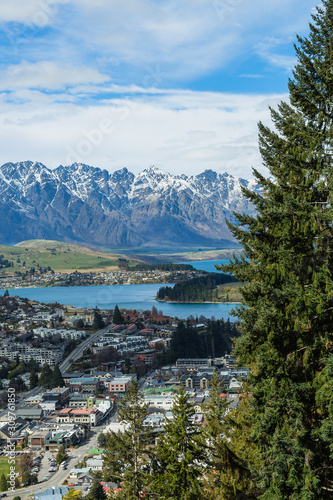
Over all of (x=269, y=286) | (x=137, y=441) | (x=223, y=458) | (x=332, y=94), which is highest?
(x=332, y=94)

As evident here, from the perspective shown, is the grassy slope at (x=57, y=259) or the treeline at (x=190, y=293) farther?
the grassy slope at (x=57, y=259)

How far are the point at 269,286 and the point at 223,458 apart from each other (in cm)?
227

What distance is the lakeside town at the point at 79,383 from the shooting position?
63.7ft

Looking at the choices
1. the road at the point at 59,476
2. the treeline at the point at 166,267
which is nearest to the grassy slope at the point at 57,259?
the treeline at the point at 166,267

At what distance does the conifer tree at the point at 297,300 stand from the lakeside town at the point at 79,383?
3.80m

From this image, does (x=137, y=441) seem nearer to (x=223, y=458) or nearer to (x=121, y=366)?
(x=223, y=458)

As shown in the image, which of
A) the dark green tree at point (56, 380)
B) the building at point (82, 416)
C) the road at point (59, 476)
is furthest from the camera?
the dark green tree at point (56, 380)

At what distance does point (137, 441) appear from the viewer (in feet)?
23.2

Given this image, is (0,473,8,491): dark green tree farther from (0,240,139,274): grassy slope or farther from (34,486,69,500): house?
(0,240,139,274): grassy slope

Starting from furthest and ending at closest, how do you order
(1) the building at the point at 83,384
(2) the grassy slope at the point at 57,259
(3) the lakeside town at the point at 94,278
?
(2) the grassy slope at the point at 57,259, (3) the lakeside town at the point at 94,278, (1) the building at the point at 83,384

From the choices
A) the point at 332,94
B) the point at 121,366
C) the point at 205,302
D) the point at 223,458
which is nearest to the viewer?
the point at 332,94

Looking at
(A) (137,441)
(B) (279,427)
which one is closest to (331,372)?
(B) (279,427)

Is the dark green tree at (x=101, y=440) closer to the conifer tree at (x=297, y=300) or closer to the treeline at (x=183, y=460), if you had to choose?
the treeline at (x=183, y=460)

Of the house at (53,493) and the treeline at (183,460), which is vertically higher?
the treeline at (183,460)
